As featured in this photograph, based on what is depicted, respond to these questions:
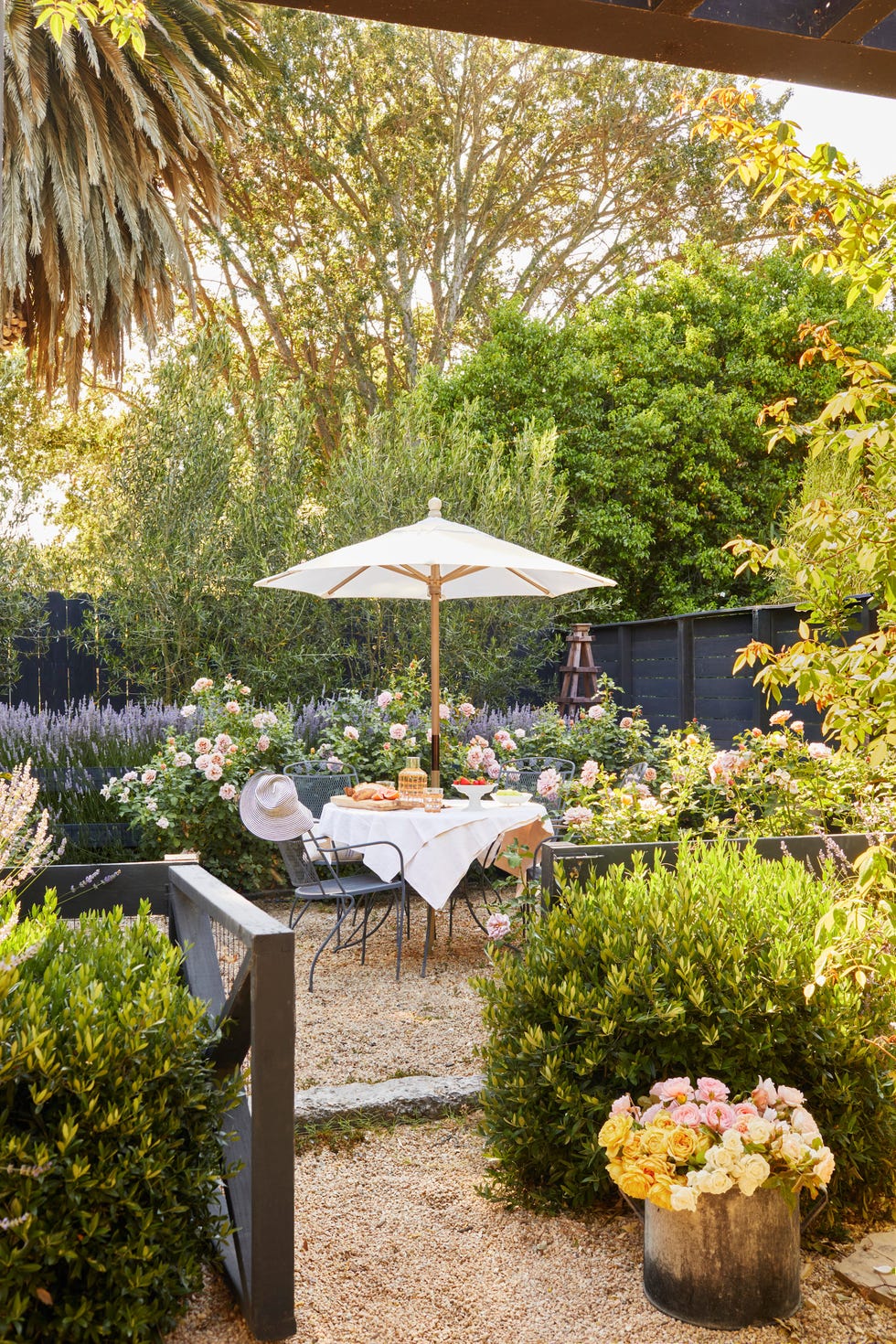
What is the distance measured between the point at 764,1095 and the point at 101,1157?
1.33 m

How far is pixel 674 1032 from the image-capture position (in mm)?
2434

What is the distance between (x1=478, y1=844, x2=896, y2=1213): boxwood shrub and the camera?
2.44m

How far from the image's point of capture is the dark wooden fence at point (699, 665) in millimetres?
7660

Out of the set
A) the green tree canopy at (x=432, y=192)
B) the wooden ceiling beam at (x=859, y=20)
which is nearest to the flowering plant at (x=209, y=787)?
the wooden ceiling beam at (x=859, y=20)

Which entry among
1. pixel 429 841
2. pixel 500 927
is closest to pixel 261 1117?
pixel 500 927


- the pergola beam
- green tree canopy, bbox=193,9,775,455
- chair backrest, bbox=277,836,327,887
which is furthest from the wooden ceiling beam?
green tree canopy, bbox=193,9,775,455

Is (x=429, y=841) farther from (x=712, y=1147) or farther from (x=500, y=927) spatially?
(x=712, y=1147)

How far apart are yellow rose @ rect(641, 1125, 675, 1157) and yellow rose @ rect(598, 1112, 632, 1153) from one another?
0.18ft

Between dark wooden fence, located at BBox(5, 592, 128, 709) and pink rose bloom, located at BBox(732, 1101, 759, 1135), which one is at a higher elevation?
dark wooden fence, located at BBox(5, 592, 128, 709)

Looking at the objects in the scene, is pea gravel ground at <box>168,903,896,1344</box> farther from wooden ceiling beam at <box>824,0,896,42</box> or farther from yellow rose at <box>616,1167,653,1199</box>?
wooden ceiling beam at <box>824,0,896,42</box>

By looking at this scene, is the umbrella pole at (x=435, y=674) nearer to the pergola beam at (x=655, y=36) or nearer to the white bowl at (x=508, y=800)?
the white bowl at (x=508, y=800)

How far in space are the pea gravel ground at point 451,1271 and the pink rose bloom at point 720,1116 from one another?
378 mm

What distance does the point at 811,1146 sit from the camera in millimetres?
2141

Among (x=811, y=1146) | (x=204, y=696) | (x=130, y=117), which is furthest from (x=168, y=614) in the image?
(x=811, y=1146)
